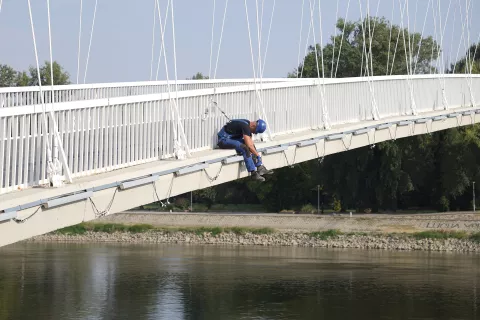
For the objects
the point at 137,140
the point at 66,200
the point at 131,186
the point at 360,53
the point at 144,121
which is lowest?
the point at 66,200

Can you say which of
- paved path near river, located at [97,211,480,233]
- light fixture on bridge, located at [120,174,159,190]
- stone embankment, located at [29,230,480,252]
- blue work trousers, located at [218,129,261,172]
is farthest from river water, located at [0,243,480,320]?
light fixture on bridge, located at [120,174,159,190]

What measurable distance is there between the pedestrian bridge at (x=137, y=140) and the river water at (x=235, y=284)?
19.0 ft

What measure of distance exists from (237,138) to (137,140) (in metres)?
3.42

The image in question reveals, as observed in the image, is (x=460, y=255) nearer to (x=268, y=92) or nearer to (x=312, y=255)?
(x=312, y=255)

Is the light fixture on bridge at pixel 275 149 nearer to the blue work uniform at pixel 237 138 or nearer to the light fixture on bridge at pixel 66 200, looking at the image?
the blue work uniform at pixel 237 138

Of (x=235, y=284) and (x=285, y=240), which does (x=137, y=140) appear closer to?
(x=235, y=284)

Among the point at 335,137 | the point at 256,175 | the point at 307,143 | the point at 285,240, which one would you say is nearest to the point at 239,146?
the point at 256,175

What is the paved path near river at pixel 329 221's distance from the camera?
61.3 metres

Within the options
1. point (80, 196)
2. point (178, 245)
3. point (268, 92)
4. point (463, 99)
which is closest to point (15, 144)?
point (80, 196)

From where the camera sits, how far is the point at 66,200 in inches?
712

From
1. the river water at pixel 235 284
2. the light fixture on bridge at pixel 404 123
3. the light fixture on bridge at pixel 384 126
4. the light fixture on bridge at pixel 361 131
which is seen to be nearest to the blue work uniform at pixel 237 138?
the river water at pixel 235 284

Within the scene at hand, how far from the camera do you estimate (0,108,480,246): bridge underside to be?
1725cm

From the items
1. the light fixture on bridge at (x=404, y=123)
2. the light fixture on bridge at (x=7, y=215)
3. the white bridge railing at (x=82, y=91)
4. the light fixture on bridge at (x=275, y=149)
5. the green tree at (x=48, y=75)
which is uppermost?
the green tree at (x=48, y=75)

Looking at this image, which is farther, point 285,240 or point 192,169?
point 285,240
